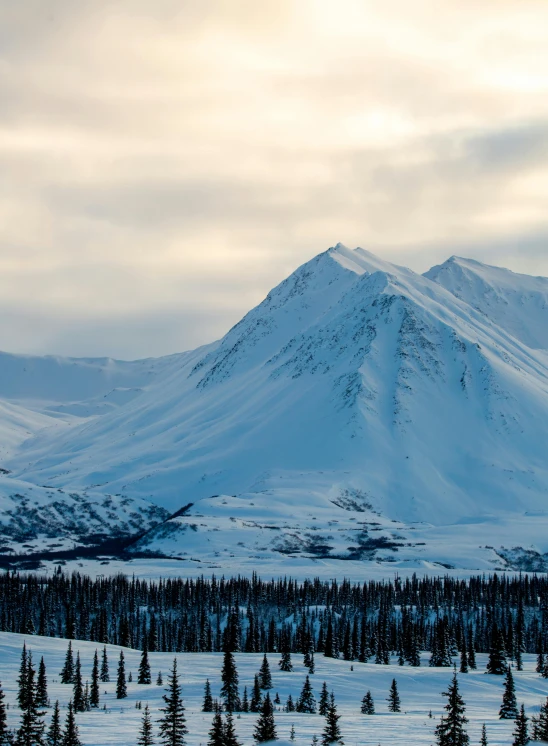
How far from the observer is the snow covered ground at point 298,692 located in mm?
92188

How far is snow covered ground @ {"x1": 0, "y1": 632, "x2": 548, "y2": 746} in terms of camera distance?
92188 mm

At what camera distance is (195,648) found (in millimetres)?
189875

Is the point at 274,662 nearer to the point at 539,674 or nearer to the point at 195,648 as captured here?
the point at 539,674

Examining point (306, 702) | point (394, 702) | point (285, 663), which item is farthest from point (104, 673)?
point (394, 702)

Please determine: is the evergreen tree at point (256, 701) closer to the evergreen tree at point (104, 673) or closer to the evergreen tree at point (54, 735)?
the evergreen tree at point (104, 673)

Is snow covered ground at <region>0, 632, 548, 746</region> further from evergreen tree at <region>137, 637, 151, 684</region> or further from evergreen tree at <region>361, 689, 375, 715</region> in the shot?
evergreen tree at <region>137, 637, 151, 684</region>

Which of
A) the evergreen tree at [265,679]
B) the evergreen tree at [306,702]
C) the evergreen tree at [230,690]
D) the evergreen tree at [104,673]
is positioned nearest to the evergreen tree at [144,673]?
the evergreen tree at [104,673]

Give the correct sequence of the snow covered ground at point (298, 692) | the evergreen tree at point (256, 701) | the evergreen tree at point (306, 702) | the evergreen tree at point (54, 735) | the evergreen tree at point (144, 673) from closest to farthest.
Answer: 1. the evergreen tree at point (54, 735)
2. the snow covered ground at point (298, 692)
3. the evergreen tree at point (256, 701)
4. the evergreen tree at point (306, 702)
5. the evergreen tree at point (144, 673)

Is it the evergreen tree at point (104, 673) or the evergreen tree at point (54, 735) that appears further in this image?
the evergreen tree at point (104, 673)

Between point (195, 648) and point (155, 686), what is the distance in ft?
219

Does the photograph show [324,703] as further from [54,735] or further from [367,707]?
[54,735]

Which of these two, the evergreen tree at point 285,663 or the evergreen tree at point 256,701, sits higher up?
the evergreen tree at point 285,663

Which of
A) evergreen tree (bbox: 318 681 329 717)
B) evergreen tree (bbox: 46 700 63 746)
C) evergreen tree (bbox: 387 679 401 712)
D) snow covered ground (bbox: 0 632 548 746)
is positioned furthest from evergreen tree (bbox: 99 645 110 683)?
evergreen tree (bbox: 46 700 63 746)

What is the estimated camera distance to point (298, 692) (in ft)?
399
